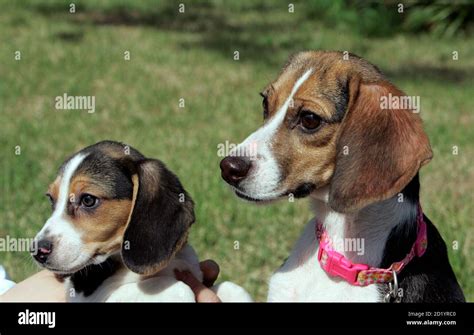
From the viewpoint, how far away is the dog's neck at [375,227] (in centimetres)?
470

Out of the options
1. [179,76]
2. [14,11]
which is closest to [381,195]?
[179,76]

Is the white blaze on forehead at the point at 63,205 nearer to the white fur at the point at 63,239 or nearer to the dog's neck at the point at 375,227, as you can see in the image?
the white fur at the point at 63,239

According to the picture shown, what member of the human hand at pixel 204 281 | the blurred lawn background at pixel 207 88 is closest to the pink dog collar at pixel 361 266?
the human hand at pixel 204 281

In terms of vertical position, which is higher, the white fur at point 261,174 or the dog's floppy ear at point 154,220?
the white fur at point 261,174

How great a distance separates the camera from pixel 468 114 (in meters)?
12.8

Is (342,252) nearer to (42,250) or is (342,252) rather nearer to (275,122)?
(275,122)

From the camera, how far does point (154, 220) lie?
5039 mm

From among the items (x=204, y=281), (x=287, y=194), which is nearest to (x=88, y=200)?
(x=204, y=281)

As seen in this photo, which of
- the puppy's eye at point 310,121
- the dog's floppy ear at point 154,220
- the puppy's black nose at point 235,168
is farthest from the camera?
the dog's floppy ear at point 154,220

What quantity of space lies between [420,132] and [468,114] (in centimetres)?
855

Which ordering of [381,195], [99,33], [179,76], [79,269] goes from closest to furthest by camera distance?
[381,195] < [79,269] < [179,76] < [99,33]
